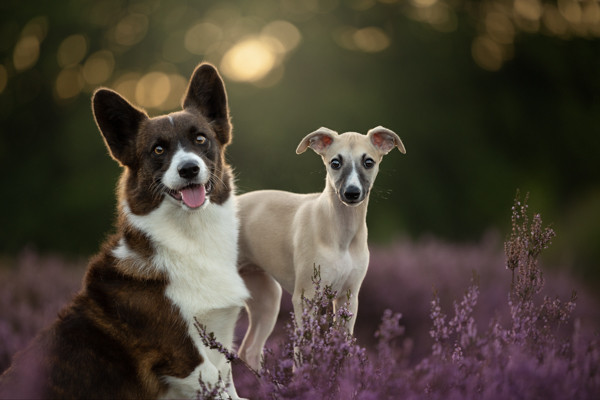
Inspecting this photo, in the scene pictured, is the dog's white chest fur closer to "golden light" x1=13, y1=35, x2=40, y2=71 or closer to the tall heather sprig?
the tall heather sprig

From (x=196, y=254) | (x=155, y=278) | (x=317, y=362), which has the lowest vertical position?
(x=317, y=362)

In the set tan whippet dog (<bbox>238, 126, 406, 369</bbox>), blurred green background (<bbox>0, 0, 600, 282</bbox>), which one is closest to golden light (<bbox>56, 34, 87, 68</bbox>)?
blurred green background (<bbox>0, 0, 600, 282</bbox>)

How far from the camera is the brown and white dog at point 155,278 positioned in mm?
3264

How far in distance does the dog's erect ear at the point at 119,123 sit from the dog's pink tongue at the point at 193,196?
514mm

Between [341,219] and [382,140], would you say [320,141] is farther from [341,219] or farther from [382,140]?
[341,219]

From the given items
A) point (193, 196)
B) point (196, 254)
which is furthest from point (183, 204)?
point (196, 254)

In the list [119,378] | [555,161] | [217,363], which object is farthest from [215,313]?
[555,161]

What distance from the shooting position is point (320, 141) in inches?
172

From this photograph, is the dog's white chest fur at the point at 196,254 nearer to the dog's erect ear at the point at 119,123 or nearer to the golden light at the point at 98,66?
the dog's erect ear at the point at 119,123

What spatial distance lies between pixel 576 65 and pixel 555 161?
1.82 m

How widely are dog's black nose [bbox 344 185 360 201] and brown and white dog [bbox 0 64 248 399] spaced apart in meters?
0.79

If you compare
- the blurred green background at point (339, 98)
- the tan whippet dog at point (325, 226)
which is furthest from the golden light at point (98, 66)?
the tan whippet dog at point (325, 226)

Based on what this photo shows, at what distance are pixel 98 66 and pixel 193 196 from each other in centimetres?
829

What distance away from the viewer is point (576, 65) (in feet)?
34.5
